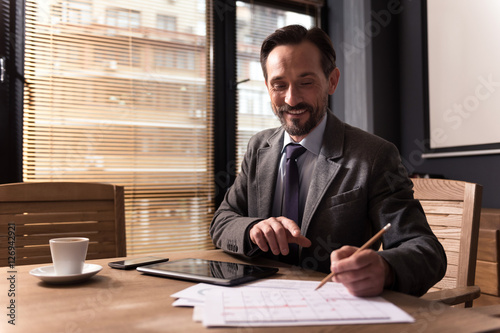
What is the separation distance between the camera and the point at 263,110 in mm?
3150

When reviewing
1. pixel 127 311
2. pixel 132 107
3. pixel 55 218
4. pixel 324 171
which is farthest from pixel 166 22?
pixel 127 311

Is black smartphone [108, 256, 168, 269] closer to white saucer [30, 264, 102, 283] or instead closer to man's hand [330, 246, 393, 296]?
white saucer [30, 264, 102, 283]

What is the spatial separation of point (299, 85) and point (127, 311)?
0.93 metres

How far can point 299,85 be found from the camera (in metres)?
1.37

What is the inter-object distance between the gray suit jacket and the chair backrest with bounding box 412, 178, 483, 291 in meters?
0.16

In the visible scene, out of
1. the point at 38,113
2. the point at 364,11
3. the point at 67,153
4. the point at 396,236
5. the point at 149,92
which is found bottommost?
the point at 396,236

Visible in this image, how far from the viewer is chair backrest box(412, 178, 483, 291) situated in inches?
44.8

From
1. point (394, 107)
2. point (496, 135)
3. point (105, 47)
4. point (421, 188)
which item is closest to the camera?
point (421, 188)

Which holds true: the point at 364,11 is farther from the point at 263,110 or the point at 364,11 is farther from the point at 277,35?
the point at 277,35

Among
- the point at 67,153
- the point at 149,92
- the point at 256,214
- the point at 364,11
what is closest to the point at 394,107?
the point at 364,11

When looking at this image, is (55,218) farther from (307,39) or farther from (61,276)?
(307,39)

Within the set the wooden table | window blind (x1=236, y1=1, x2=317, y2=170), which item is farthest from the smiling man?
window blind (x1=236, y1=1, x2=317, y2=170)

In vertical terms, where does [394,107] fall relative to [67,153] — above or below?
above

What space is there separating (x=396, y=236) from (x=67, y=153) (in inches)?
80.4
